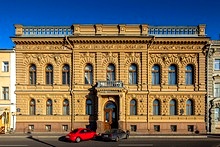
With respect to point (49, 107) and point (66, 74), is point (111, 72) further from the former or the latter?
point (49, 107)

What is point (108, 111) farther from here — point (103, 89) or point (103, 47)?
point (103, 47)

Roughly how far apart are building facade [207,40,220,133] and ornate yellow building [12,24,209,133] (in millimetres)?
842

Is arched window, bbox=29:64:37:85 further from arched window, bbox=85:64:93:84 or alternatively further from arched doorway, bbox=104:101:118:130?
arched doorway, bbox=104:101:118:130

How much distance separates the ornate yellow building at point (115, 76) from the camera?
116 feet

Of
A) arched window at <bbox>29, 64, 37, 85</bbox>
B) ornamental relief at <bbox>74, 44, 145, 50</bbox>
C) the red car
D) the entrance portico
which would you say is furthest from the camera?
arched window at <bbox>29, 64, 37, 85</bbox>

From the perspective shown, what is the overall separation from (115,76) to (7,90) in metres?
14.4

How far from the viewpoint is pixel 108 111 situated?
3541 cm

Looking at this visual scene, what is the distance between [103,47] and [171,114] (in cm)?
1242

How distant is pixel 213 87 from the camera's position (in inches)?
1414

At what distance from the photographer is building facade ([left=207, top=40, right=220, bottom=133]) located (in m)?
35.6

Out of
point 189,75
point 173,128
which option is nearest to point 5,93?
point 173,128

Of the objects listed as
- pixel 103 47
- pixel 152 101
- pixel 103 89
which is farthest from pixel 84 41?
pixel 152 101

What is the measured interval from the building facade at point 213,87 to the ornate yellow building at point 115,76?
0.84 metres

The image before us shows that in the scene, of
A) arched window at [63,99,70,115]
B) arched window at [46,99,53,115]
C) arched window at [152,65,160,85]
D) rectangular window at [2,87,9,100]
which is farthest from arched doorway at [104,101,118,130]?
rectangular window at [2,87,9,100]
